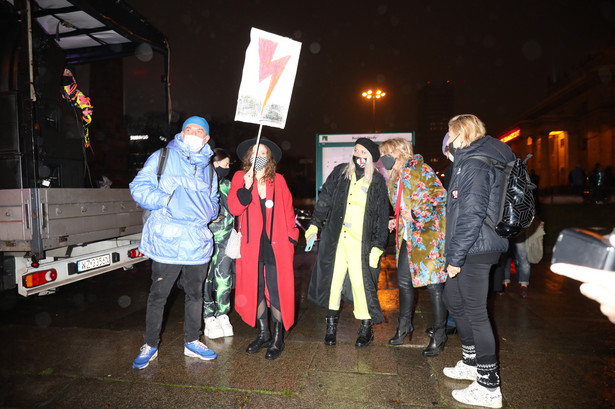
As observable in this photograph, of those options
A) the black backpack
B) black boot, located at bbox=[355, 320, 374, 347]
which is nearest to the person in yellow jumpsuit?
black boot, located at bbox=[355, 320, 374, 347]

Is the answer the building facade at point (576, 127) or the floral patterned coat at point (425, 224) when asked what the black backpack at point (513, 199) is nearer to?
the floral patterned coat at point (425, 224)

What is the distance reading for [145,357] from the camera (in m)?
3.52

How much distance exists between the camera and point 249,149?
3906 millimetres

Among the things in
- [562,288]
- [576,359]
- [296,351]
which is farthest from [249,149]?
[562,288]

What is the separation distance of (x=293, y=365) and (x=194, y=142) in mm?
2186

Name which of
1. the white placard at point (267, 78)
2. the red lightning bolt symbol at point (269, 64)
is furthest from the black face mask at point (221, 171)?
the red lightning bolt symbol at point (269, 64)

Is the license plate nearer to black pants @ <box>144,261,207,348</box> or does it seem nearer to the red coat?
black pants @ <box>144,261,207,348</box>

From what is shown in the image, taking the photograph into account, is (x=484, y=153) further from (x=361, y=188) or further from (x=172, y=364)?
(x=172, y=364)

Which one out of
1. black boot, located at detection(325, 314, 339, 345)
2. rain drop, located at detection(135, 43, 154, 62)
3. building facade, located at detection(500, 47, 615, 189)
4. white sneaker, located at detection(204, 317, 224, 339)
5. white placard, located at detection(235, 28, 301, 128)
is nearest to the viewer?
white placard, located at detection(235, 28, 301, 128)

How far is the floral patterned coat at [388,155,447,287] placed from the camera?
12.2 feet

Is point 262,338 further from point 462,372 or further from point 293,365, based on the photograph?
point 462,372

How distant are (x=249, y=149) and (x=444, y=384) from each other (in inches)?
106

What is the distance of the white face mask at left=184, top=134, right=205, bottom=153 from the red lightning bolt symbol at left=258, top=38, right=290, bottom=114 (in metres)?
0.65

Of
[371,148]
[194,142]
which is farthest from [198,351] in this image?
[371,148]
